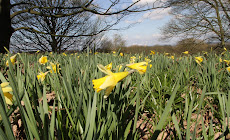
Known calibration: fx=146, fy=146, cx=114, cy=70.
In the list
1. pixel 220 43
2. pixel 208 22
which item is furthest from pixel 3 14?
pixel 220 43

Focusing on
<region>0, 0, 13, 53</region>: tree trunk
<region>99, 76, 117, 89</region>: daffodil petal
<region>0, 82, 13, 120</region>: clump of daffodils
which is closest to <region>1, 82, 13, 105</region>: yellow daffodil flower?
<region>0, 82, 13, 120</region>: clump of daffodils

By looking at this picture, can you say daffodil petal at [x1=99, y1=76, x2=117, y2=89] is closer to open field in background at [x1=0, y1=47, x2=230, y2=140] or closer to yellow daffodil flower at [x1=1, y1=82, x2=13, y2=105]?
open field in background at [x1=0, y1=47, x2=230, y2=140]

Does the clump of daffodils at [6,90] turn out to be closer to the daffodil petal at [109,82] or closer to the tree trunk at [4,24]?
the daffodil petal at [109,82]

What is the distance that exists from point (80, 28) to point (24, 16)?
3712 millimetres

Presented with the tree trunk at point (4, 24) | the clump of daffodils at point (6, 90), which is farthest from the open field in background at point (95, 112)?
the tree trunk at point (4, 24)

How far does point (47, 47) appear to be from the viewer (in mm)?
11508

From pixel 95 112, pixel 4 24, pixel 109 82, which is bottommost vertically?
pixel 95 112

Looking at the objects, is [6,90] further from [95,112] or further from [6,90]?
[95,112]

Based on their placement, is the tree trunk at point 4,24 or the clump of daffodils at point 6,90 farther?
the tree trunk at point 4,24

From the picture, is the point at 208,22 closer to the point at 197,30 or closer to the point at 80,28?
the point at 197,30

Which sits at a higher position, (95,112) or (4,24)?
(4,24)

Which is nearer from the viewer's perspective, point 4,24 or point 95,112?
point 95,112

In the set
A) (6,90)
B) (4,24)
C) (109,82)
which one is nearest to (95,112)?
(109,82)

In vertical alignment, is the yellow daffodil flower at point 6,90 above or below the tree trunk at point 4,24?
below
